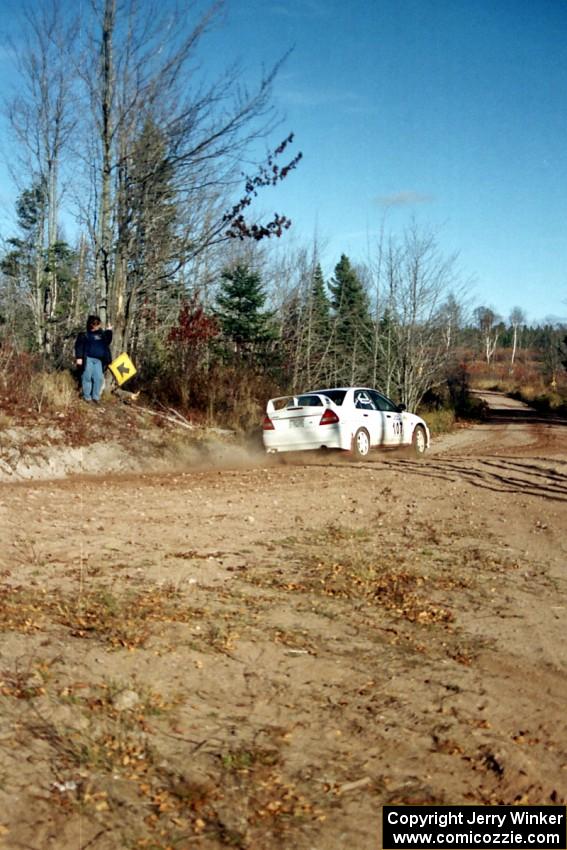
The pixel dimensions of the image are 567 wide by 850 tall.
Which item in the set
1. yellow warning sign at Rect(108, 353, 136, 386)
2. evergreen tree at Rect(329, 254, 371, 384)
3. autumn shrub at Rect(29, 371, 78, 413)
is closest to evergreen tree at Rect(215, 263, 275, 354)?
evergreen tree at Rect(329, 254, 371, 384)

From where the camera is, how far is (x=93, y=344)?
52.5 ft

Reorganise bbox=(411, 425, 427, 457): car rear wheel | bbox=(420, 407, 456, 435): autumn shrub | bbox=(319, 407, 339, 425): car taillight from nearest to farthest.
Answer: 1. bbox=(319, 407, 339, 425): car taillight
2. bbox=(411, 425, 427, 457): car rear wheel
3. bbox=(420, 407, 456, 435): autumn shrub

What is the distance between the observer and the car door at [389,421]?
17234 mm

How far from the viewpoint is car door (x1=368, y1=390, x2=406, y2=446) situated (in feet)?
56.5

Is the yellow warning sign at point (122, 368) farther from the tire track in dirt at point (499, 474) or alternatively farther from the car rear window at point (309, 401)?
the tire track in dirt at point (499, 474)

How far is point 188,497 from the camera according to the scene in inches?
423

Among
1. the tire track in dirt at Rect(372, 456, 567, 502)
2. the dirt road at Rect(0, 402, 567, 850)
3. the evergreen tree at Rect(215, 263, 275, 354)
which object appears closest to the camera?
the dirt road at Rect(0, 402, 567, 850)

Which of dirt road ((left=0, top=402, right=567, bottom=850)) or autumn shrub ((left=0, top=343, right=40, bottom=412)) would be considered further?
autumn shrub ((left=0, top=343, right=40, bottom=412))

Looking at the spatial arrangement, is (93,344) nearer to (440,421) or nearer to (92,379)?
(92,379)

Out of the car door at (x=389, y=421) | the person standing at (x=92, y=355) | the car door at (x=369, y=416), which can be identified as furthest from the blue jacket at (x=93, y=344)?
the car door at (x=389, y=421)

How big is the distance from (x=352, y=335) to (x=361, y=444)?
19186mm

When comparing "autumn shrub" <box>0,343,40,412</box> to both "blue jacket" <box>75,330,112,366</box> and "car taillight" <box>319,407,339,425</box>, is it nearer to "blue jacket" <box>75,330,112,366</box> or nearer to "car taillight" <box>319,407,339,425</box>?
"blue jacket" <box>75,330,112,366</box>

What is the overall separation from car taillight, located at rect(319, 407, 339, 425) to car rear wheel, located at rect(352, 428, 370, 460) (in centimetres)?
65

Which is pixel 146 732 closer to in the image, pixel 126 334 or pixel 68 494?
pixel 68 494
